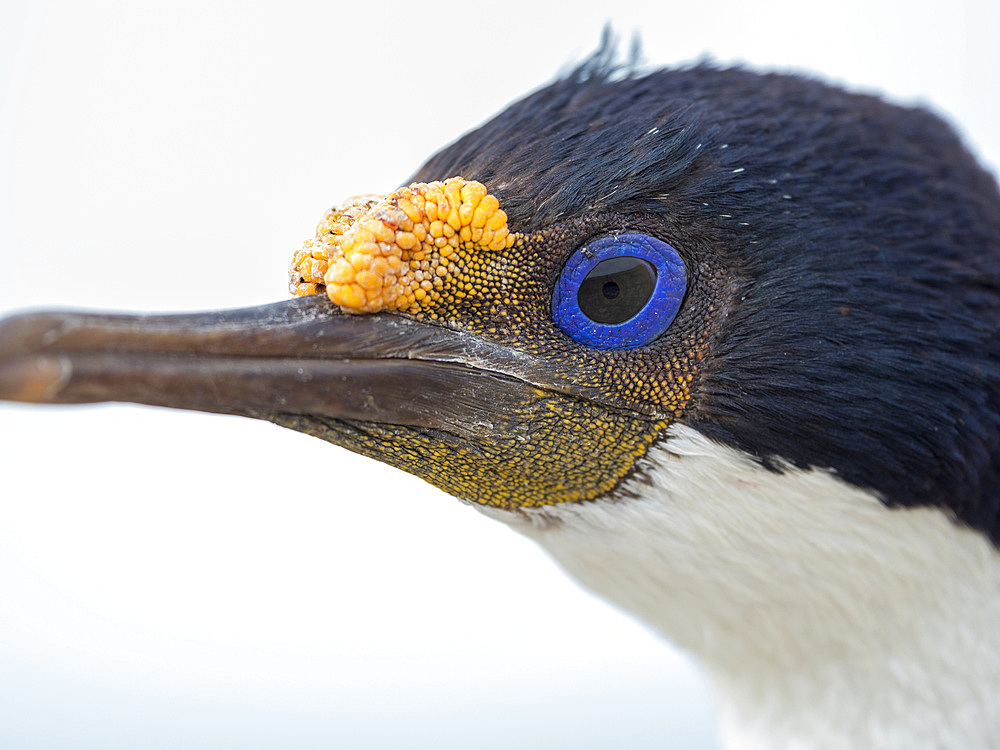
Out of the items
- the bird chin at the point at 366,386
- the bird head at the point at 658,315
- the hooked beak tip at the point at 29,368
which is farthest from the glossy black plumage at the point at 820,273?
the hooked beak tip at the point at 29,368

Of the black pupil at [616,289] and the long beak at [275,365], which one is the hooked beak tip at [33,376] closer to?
the long beak at [275,365]

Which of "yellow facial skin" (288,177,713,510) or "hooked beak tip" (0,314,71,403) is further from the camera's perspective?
"yellow facial skin" (288,177,713,510)

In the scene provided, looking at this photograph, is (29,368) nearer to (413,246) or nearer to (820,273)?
(413,246)

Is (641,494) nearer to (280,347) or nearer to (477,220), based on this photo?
(477,220)

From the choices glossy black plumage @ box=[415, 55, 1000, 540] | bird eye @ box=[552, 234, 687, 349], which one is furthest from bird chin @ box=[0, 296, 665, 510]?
glossy black plumage @ box=[415, 55, 1000, 540]

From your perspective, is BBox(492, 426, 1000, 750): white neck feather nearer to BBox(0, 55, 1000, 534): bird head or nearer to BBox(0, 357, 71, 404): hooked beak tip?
BBox(0, 55, 1000, 534): bird head

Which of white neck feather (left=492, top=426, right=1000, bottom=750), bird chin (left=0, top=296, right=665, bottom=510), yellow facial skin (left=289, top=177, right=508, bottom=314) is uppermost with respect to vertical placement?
yellow facial skin (left=289, top=177, right=508, bottom=314)

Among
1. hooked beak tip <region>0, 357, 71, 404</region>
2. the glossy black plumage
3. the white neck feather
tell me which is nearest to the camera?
hooked beak tip <region>0, 357, 71, 404</region>

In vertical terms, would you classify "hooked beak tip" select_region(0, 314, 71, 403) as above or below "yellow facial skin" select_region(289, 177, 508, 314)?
below
